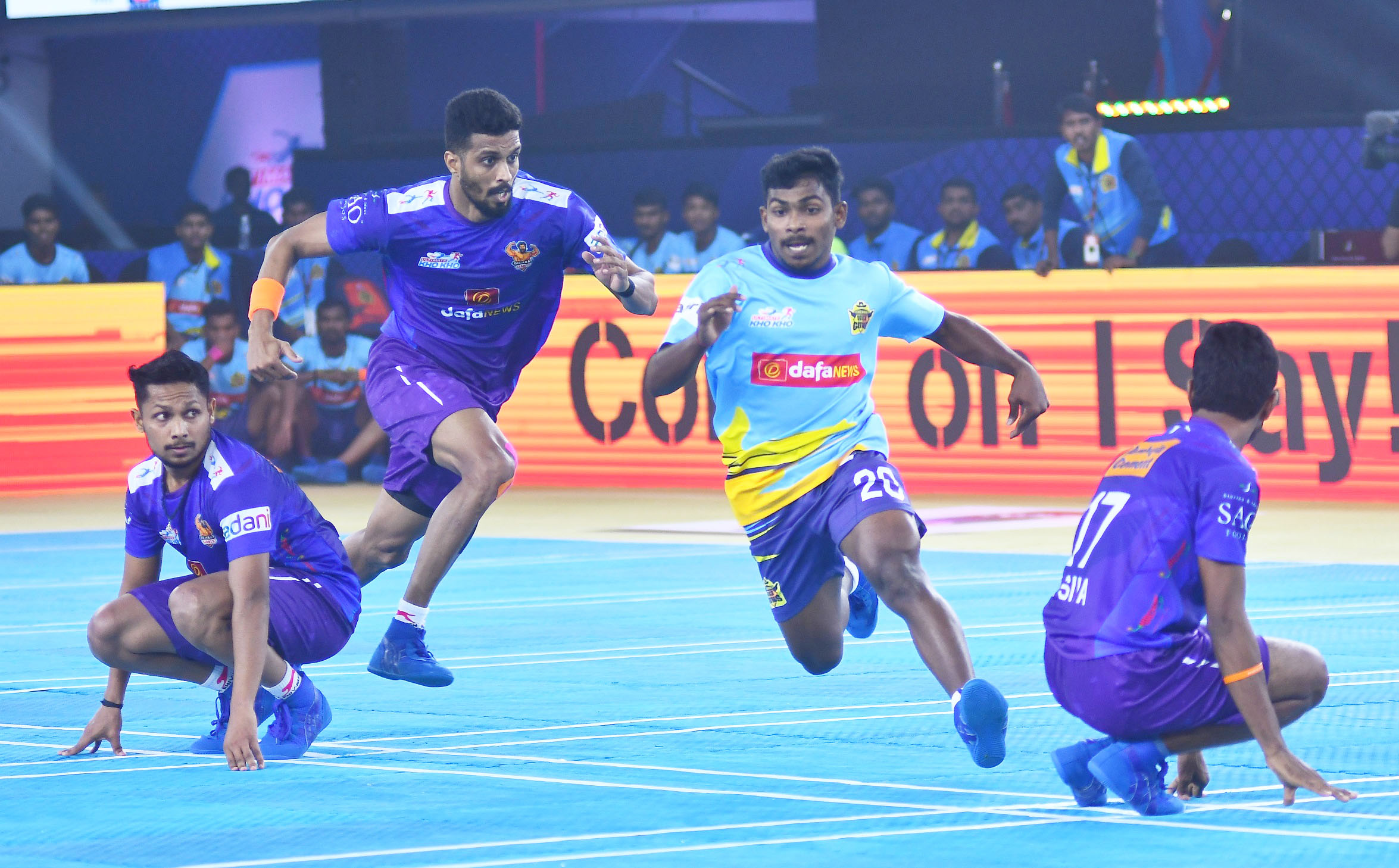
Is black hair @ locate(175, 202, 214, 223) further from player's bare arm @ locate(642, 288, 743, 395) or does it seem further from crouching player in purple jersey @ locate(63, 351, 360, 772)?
player's bare arm @ locate(642, 288, 743, 395)

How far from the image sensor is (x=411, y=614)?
7492mm

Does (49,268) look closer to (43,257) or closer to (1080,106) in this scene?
(43,257)

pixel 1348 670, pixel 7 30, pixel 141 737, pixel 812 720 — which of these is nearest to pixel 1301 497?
pixel 1348 670

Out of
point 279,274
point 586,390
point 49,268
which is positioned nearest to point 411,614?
point 279,274

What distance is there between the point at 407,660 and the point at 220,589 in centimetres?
101

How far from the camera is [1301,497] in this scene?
14.6 metres

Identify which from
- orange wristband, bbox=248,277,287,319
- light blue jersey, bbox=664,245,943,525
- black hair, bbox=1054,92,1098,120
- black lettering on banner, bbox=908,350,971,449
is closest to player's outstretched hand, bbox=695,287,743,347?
light blue jersey, bbox=664,245,943,525

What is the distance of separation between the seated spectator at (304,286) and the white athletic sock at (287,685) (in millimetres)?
11384

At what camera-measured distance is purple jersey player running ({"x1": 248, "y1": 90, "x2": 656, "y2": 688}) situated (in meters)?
7.75

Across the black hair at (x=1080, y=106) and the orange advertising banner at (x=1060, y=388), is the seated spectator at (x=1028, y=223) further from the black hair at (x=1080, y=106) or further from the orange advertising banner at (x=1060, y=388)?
the black hair at (x=1080, y=106)

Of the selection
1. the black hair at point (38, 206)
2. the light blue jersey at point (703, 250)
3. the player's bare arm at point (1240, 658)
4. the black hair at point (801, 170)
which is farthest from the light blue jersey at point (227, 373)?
the player's bare arm at point (1240, 658)

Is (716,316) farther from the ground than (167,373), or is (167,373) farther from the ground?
(716,316)

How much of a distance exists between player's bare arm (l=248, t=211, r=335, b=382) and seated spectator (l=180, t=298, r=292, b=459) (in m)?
9.76

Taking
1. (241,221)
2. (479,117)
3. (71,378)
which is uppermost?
(479,117)
